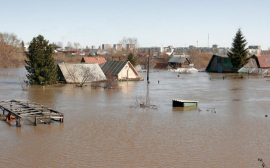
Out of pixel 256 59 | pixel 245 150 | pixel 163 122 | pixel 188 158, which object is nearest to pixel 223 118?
pixel 163 122

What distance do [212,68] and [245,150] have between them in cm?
4951

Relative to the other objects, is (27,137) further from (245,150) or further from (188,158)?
(245,150)

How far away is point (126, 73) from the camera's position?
131 feet

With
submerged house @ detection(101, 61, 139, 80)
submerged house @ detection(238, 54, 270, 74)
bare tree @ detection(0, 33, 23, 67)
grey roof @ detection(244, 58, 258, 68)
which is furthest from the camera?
bare tree @ detection(0, 33, 23, 67)

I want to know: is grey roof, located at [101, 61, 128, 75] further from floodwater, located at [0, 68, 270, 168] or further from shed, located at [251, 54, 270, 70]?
shed, located at [251, 54, 270, 70]

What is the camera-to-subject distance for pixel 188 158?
11.3m

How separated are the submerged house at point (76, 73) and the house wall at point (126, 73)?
13.2ft

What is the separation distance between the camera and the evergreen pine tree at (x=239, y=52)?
176 feet

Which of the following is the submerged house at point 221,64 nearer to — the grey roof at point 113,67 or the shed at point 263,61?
the shed at point 263,61

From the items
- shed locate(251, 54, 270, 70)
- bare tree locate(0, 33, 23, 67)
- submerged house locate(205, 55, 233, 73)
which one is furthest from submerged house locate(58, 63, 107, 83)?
bare tree locate(0, 33, 23, 67)

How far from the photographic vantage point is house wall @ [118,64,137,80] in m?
39.1

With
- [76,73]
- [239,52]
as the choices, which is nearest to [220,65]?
[239,52]

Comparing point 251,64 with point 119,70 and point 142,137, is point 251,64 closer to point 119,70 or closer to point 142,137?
point 119,70

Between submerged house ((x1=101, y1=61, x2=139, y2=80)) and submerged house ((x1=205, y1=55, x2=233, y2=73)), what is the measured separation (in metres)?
22.9
